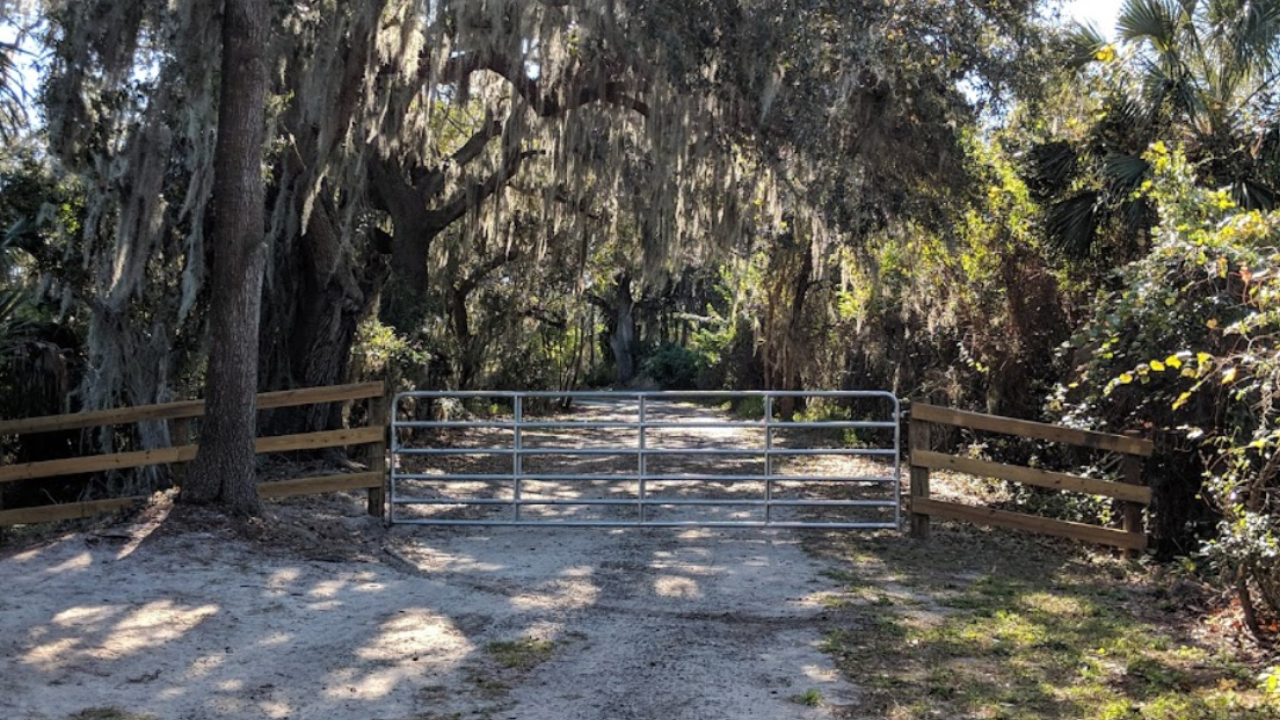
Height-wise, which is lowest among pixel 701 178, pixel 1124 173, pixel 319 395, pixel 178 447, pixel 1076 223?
pixel 178 447

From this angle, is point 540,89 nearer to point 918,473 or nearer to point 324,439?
point 324,439

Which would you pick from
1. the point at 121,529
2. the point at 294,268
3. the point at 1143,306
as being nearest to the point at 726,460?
the point at 294,268

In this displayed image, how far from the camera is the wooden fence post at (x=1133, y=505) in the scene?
851 centimetres

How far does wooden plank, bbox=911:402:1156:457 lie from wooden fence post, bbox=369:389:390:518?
4.26 meters

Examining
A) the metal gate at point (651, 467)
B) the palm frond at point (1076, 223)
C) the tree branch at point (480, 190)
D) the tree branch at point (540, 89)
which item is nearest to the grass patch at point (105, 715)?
the metal gate at point (651, 467)

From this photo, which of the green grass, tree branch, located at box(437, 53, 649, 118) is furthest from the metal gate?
tree branch, located at box(437, 53, 649, 118)

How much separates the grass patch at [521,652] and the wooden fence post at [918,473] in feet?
13.7

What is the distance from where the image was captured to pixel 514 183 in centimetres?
1723

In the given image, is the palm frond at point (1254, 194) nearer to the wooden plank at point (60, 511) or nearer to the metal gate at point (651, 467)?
the metal gate at point (651, 467)

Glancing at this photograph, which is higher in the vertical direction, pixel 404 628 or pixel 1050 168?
pixel 1050 168

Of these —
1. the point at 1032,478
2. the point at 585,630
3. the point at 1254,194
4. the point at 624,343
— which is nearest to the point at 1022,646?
the point at 585,630

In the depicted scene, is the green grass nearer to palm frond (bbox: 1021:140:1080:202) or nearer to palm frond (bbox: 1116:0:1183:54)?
palm frond (bbox: 1021:140:1080:202)

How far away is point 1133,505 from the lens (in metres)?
8.52

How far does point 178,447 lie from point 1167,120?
9.06 meters
